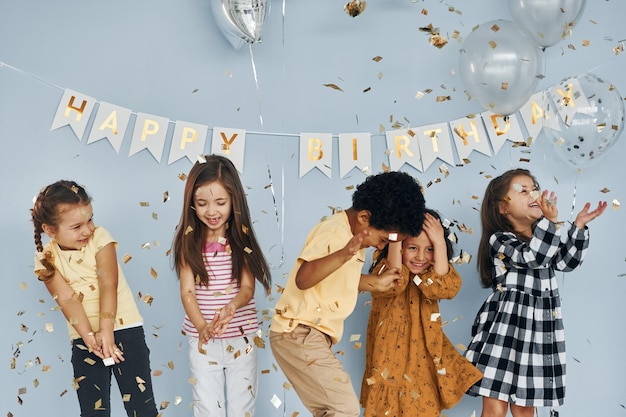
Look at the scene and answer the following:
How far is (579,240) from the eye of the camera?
245cm

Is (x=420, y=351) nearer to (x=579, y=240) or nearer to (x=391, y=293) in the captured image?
(x=391, y=293)

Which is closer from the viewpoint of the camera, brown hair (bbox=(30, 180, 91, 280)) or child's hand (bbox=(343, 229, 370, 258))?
child's hand (bbox=(343, 229, 370, 258))

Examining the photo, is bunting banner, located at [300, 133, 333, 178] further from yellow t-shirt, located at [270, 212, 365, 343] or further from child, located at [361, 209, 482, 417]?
yellow t-shirt, located at [270, 212, 365, 343]

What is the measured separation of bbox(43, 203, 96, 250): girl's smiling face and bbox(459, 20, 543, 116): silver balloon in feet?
3.68

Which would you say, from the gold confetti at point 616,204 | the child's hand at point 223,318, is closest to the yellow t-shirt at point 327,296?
the child's hand at point 223,318

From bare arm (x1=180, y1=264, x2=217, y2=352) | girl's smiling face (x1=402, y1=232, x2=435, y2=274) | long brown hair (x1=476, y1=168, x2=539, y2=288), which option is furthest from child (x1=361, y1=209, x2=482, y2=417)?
bare arm (x1=180, y1=264, x2=217, y2=352)

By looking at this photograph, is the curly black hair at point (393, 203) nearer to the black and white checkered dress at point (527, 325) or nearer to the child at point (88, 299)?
the black and white checkered dress at point (527, 325)

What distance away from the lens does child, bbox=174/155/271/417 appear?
8.11 feet

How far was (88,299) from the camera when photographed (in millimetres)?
2434

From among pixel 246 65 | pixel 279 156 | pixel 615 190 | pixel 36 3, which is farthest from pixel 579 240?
pixel 36 3

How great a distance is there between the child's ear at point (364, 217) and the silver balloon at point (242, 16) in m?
0.67

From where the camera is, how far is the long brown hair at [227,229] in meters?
2.49

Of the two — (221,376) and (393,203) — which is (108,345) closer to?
(221,376)

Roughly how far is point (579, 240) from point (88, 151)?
1439mm
